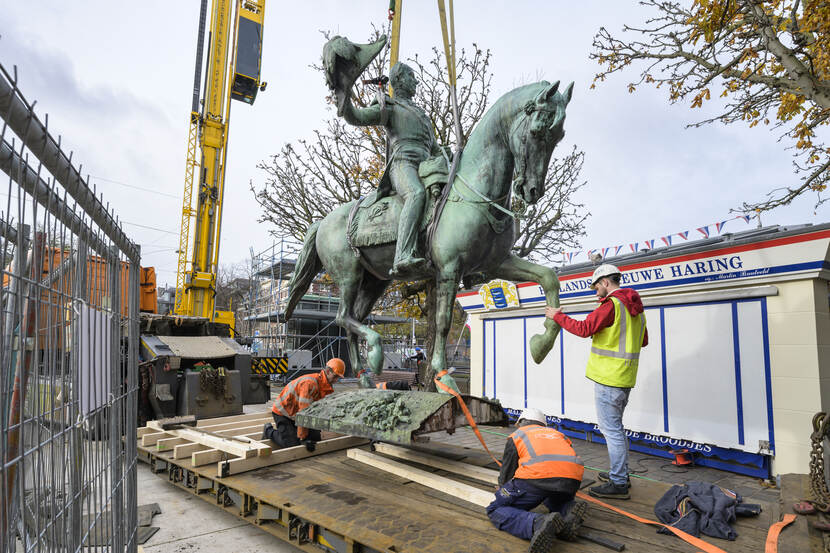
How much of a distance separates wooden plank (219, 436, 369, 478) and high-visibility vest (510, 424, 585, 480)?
2.33m

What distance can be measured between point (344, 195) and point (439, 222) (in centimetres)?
867

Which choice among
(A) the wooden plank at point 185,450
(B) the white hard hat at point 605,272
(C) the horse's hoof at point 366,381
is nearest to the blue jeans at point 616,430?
(B) the white hard hat at point 605,272

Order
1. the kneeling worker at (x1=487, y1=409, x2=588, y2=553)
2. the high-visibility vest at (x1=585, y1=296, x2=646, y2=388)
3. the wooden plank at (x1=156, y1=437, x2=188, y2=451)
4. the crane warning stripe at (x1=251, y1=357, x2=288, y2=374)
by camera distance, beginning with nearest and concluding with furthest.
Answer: the kneeling worker at (x1=487, y1=409, x2=588, y2=553) < the high-visibility vest at (x1=585, y1=296, x2=646, y2=388) < the wooden plank at (x1=156, y1=437, x2=188, y2=451) < the crane warning stripe at (x1=251, y1=357, x2=288, y2=374)

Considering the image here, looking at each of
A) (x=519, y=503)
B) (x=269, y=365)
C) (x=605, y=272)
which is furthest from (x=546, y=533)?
(x=269, y=365)

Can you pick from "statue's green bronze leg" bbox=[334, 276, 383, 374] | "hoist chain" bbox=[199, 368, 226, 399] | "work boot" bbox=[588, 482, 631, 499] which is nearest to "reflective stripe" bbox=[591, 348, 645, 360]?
"work boot" bbox=[588, 482, 631, 499]

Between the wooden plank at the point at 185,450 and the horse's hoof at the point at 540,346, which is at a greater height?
the horse's hoof at the point at 540,346

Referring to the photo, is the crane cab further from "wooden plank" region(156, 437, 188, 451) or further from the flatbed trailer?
the flatbed trailer

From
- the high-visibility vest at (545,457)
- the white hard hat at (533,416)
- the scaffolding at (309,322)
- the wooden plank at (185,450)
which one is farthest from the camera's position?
the scaffolding at (309,322)

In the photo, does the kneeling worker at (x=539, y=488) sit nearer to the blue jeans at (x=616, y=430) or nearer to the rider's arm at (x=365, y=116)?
the blue jeans at (x=616, y=430)

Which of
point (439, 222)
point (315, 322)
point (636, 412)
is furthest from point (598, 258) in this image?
point (315, 322)

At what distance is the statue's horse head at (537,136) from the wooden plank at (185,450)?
3.93 metres

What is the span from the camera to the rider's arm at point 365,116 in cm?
431

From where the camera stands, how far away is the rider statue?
4.08 metres

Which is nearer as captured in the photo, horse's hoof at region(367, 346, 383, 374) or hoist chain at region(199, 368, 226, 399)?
horse's hoof at region(367, 346, 383, 374)
